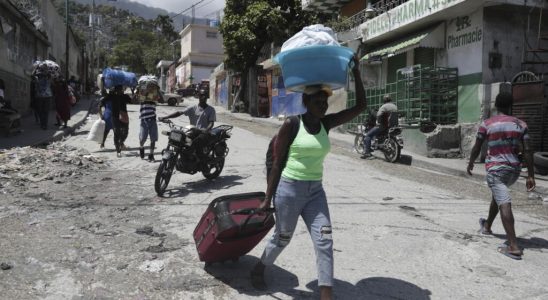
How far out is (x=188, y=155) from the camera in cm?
798

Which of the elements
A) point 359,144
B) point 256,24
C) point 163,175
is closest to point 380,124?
point 359,144

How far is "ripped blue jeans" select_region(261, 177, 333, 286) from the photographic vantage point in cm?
349

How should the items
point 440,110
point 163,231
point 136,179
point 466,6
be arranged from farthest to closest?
point 440,110, point 466,6, point 136,179, point 163,231

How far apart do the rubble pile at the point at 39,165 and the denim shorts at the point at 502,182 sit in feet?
23.2

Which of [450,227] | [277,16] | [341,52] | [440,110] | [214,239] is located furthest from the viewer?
[277,16]

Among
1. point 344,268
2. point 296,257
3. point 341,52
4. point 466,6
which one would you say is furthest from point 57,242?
point 466,6

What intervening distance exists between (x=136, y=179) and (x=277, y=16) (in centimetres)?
2174

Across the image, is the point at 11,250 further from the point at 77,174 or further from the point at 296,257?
the point at 77,174

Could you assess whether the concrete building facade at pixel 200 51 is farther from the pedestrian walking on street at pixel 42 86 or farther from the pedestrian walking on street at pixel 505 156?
the pedestrian walking on street at pixel 505 156

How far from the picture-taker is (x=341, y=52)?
3738mm

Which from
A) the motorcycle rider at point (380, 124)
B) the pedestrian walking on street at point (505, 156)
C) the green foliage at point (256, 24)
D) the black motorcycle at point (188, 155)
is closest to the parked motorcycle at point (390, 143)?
the motorcycle rider at point (380, 124)

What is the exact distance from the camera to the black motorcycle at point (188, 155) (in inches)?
298

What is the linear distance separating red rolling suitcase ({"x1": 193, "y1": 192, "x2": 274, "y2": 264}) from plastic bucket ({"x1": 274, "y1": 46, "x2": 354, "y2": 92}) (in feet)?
3.42

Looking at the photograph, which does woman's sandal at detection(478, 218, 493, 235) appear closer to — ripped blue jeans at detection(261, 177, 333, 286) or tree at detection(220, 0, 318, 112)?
ripped blue jeans at detection(261, 177, 333, 286)
